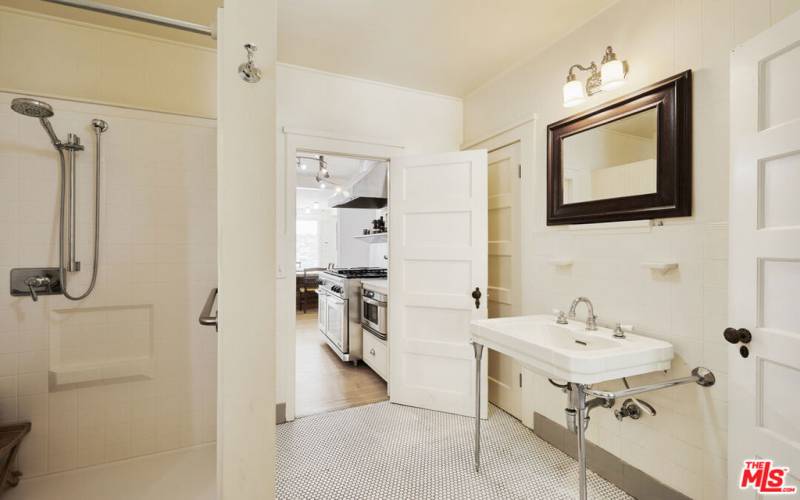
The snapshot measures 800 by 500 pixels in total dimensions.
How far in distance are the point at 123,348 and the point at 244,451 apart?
1.49 meters

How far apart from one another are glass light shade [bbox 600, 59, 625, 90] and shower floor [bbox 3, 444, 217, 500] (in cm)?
287

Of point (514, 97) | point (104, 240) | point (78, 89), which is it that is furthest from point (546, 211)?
point (78, 89)

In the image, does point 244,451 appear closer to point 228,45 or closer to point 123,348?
point 228,45

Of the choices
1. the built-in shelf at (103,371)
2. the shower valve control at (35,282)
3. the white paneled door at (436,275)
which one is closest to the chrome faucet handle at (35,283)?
the shower valve control at (35,282)

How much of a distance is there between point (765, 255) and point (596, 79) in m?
1.17

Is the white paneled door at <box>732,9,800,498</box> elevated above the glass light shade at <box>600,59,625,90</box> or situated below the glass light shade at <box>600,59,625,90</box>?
below

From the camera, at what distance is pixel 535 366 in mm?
1579

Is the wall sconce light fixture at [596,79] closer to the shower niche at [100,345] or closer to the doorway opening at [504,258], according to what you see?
the doorway opening at [504,258]

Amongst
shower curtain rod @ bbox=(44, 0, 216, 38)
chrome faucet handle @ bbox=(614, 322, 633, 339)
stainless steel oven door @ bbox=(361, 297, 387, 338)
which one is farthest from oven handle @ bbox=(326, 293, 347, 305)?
shower curtain rod @ bbox=(44, 0, 216, 38)

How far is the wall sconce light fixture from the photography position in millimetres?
1753

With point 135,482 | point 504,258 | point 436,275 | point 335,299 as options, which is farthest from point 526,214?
point 135,482

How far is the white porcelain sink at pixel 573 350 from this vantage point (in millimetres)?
1390

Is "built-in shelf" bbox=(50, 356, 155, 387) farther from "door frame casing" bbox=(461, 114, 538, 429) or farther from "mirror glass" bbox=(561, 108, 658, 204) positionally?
"mirror glass" bbox=(561, 108, 658, 204)

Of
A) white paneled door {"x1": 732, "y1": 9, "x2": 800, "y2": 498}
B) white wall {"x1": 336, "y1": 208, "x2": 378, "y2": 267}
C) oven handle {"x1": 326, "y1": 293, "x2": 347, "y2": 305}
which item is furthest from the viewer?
white wall {"x1": 336, "y1": 208, "x2": 378, "y2": 267}
